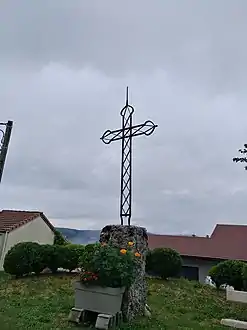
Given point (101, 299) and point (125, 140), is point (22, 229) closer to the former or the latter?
point (125, 140)

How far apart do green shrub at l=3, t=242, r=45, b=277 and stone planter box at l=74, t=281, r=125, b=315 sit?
4870 mm

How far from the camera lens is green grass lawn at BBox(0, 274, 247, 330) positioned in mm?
4691

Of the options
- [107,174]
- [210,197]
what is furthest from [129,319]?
[210,197]

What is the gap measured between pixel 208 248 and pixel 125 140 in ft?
38.1

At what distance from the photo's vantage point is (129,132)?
561 cm

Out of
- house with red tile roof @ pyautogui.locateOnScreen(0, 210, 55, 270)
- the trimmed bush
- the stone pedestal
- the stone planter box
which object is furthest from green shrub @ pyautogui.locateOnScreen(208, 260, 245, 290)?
house with red tile roof @ pyautogui.locateOnScreen(0, 210, 55, 270)

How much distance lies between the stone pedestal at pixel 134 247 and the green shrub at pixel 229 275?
11.8ft

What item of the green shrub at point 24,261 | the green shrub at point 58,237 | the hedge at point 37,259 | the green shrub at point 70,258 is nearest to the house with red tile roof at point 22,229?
the green shrub at point 58,237

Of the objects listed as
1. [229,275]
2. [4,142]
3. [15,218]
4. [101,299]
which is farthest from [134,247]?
[15,218]

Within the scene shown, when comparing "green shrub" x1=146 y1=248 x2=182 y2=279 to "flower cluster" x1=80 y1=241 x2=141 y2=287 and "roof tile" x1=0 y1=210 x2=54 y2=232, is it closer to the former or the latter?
"flower cluster" x1=80 y1=241 x2=141 y2=287

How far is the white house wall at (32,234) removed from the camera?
47.0 feet


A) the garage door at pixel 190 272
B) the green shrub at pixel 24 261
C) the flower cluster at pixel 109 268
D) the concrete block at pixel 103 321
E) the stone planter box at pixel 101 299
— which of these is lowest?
the concrete block at pixel 103 321

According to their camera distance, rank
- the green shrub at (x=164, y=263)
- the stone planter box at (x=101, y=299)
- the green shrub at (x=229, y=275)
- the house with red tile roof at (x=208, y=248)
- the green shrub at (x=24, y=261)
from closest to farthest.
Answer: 1. the stone planter box at (x=101, y=299)
2. the green shrub at (x=229, y=275)
3. the green shrub at (x=164, y=263)
4. the green shrub at (x=24, y=261)
5. the house with red tile roof at (x=208, y=248)

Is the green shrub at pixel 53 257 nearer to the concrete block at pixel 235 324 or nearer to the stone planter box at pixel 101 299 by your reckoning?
the stone planter box at pixel 101 299
